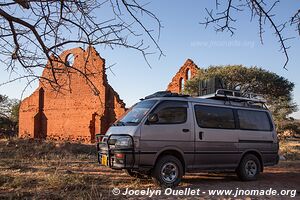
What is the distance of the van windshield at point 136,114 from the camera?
29.1ft

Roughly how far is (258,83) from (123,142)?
24.3 meters

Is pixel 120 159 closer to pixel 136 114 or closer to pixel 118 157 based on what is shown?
pixel 118 157

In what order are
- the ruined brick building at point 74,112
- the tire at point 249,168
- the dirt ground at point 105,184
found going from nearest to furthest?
1. the dirt ground at point 105,184
2. the tire at point 249,168
3. the ruined brick building at point 74,112

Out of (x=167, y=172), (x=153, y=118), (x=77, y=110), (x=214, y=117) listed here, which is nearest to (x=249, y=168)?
(x=214, y=117)

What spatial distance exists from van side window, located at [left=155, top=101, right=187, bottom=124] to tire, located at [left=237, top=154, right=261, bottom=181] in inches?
89.6

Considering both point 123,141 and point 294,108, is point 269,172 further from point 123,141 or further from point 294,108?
point 294,108

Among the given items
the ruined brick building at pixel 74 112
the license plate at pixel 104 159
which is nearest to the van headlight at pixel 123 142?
the license plate at pixel 104 159

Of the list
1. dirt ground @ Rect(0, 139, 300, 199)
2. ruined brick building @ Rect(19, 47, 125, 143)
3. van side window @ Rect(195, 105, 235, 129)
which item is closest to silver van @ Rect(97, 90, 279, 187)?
van side window @ Rect(195, 105, 235, 129)

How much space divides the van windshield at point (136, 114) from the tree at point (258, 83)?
21500mm

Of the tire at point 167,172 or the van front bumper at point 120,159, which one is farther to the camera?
the tire at point 167,172

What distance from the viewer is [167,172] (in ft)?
28.9

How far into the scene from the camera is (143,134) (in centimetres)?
855

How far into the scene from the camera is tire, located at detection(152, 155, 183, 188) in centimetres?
859

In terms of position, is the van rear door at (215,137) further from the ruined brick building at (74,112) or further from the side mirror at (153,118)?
the ruined brick building at (74,112)
